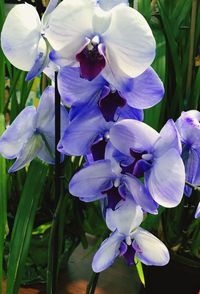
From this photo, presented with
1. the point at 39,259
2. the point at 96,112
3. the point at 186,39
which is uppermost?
the point at 96,112

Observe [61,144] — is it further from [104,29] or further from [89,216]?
[89,216]

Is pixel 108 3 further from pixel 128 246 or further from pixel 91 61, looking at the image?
pixel 128 246

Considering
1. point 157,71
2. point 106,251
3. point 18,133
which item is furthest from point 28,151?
point 157,71

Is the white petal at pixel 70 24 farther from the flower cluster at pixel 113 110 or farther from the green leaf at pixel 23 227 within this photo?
the green leaf at pixel 23 227

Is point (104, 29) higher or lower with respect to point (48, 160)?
higher

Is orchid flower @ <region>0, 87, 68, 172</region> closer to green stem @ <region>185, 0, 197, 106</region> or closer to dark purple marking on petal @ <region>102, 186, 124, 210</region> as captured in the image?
dark purple marking on petal @ <region>102, 186, 124, 210</region>

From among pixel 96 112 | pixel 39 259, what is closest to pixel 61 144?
pixel 96 112

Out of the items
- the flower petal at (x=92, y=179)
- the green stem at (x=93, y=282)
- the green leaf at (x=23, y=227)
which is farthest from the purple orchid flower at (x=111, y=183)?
the green leaf at (x=23, y=227)
